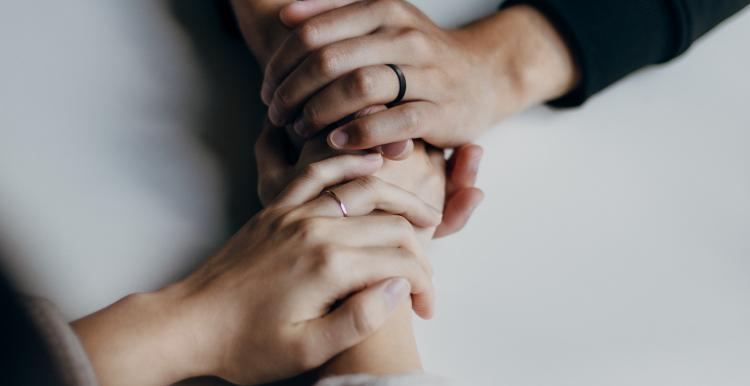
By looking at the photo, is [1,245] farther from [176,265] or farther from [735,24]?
[735,24]

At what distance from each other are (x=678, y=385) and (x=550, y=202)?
25cm

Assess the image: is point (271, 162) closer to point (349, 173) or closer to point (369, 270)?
point (349, 173)

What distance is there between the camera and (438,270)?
0.88 metres

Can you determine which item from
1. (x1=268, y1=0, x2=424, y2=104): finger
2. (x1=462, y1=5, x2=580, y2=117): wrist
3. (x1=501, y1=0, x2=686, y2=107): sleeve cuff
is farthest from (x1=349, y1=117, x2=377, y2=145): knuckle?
(x1=501, y1=0, x2=686, y2=107): sleeve cuff

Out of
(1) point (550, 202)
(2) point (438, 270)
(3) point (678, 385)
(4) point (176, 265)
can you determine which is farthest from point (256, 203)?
(3) point (678, 385)

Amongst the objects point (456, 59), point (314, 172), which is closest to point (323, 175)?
point (314, 172)

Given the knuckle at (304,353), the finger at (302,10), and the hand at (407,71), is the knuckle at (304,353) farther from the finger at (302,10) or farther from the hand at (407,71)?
the finger at (302,10)

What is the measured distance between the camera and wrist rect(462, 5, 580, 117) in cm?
100

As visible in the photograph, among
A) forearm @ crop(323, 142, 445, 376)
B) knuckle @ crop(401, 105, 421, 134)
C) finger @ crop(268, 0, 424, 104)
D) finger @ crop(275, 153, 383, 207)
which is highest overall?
finger @ crop(268, 0, 424, 104)

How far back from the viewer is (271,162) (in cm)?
89

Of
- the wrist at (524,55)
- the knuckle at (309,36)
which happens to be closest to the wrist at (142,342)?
the knuckle at (309,36)

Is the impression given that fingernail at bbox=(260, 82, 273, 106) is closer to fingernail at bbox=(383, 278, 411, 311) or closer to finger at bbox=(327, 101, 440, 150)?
finger at bbox=(327, 101, 440, 150)

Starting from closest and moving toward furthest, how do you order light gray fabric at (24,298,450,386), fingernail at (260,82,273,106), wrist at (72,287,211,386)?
light gray fabric at (24,298,450,386) < wrist at (72,287,211,386) < fingernail at (260,82,273,106)

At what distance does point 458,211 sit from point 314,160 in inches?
6.8
